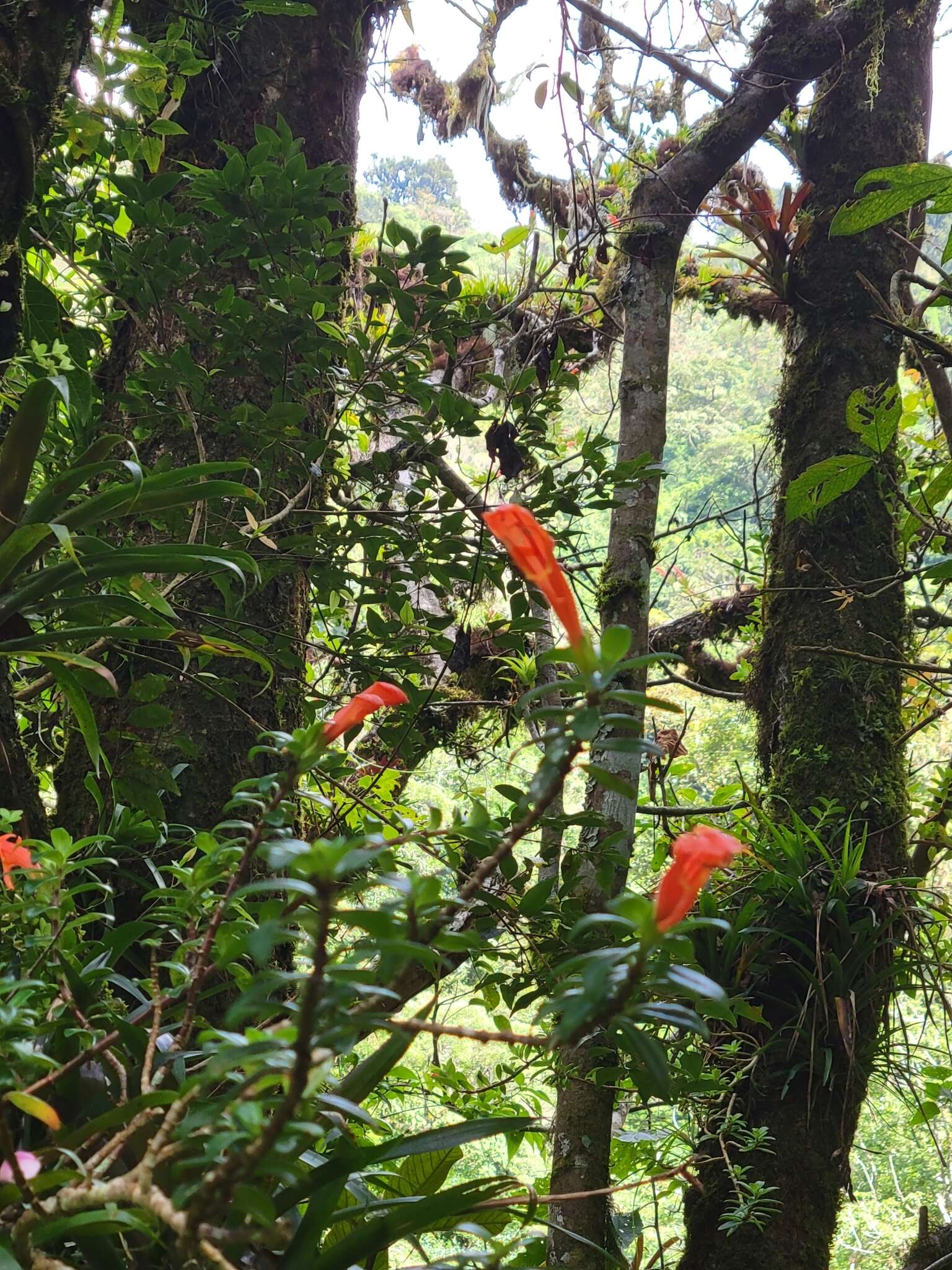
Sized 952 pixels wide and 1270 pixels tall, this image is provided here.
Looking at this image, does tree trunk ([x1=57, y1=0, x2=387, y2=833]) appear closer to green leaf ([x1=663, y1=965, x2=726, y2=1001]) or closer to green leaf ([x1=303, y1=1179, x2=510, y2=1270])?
green leaf ([x1=303, y1=1179, x2=510, y2=1270])

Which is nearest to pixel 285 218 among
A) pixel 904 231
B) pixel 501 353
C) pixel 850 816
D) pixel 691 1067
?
pixel 691 1067

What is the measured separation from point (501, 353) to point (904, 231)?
4.81ft

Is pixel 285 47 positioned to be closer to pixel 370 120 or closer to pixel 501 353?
pixel 370 120

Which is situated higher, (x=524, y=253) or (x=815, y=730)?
(x=524, y=253)

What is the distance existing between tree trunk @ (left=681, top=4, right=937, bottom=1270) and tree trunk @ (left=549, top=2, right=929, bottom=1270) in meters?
0.16

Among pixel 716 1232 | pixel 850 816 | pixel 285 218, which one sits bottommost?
pixel 716 1232

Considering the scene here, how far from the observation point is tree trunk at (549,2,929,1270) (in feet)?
4.35

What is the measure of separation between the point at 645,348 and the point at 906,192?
3.34 ft

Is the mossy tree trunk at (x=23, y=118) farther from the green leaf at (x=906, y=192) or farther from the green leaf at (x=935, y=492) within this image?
the green leaf at (x=935, y=492)

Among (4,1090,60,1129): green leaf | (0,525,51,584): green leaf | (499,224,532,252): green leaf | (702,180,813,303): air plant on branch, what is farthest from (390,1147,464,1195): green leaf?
(702,180,813,303): air plant on branch

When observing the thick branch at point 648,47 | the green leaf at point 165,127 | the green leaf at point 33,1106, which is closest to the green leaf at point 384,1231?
the green leaf at point 33,1106

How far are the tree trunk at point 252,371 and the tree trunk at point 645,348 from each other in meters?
0.56

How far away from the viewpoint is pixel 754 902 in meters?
1.65

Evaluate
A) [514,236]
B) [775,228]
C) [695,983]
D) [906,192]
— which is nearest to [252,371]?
[514,236]
